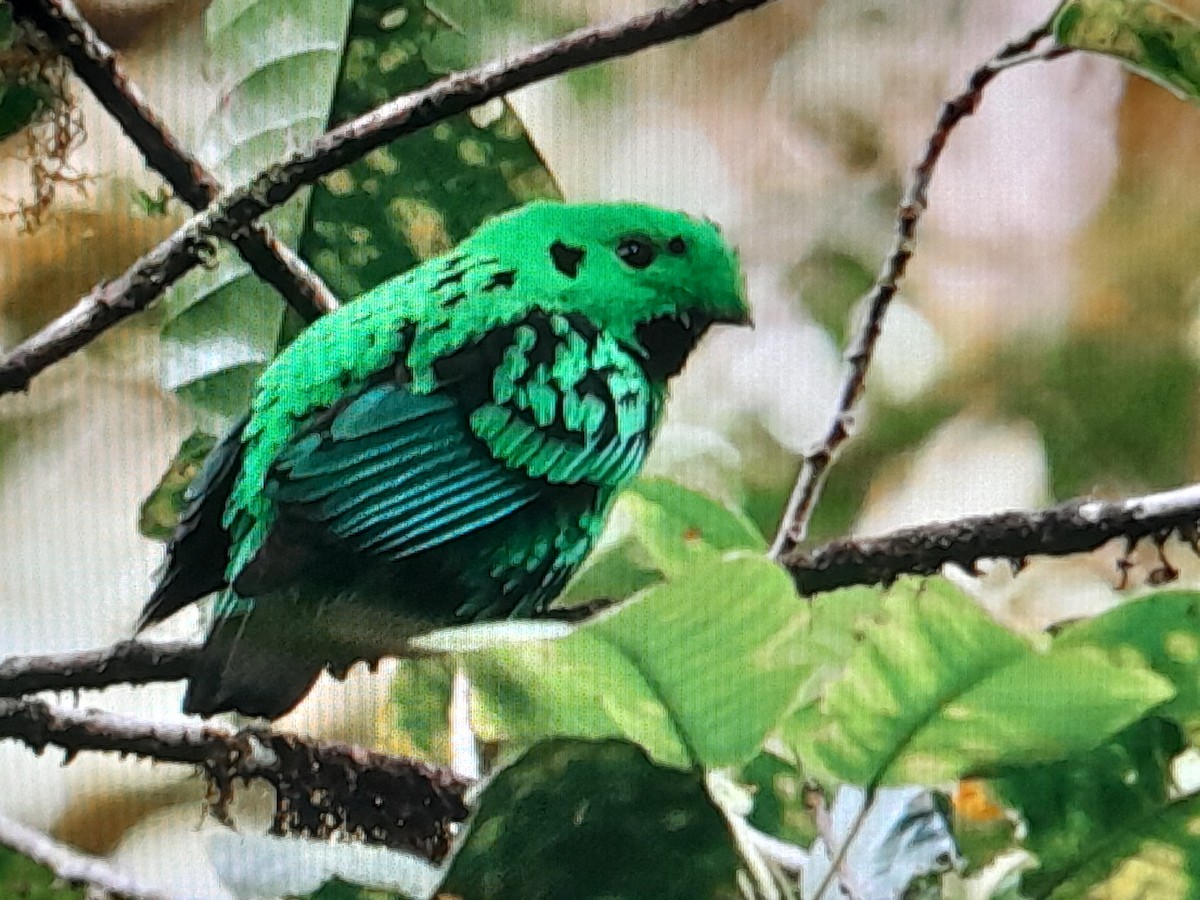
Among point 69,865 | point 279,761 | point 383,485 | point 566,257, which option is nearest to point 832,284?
point 566,257

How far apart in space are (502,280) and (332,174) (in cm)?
10

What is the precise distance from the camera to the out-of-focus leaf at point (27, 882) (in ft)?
2.00

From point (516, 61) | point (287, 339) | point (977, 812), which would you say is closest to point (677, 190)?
point (516, 61)

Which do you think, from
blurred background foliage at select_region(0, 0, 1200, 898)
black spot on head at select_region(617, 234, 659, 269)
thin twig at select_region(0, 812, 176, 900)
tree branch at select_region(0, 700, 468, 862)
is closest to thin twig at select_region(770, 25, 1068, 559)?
blurred background foliage at select_region(0, 0, 1200, 898)

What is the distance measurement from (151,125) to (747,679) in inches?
16.0

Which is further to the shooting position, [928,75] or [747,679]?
[928,75]

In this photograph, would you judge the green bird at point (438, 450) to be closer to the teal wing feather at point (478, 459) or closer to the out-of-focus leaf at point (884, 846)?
the teal wing feather at point (478, 459)

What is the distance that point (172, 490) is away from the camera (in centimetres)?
64

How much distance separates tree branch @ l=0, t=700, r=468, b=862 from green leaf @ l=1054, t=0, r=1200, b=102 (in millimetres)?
457

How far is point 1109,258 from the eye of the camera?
672 millimetres

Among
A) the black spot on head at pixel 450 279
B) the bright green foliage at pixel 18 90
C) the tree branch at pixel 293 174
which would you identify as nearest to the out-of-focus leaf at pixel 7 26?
the bright green foliage at pixel 18 90

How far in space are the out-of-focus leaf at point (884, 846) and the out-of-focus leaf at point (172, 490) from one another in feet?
1.08

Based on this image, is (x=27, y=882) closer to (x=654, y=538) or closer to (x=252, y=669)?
(x=252, y=669)

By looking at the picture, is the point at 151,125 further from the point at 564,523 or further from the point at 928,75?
the point at 928,75
